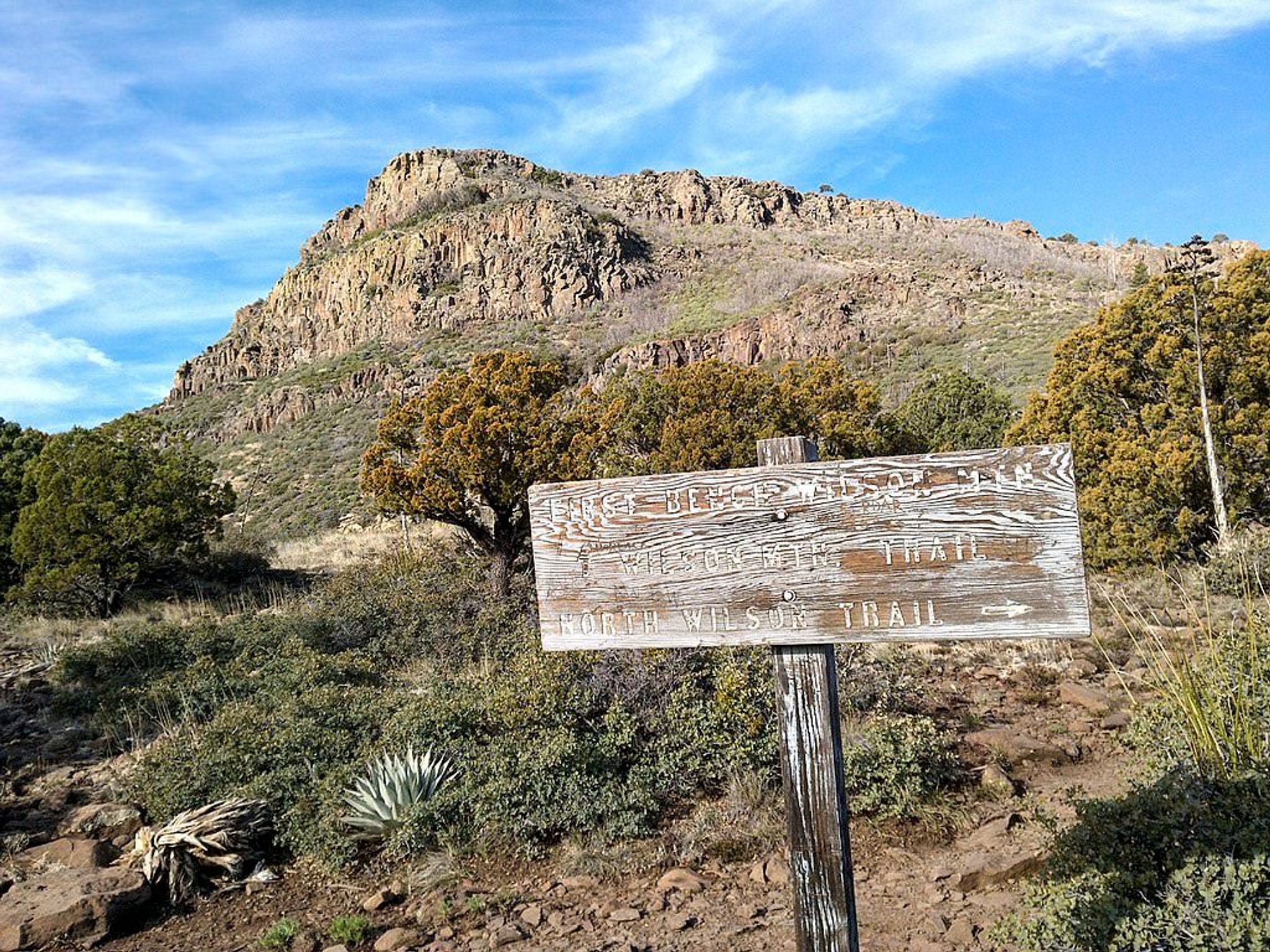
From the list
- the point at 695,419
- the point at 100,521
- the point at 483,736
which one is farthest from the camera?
the point at 695,419

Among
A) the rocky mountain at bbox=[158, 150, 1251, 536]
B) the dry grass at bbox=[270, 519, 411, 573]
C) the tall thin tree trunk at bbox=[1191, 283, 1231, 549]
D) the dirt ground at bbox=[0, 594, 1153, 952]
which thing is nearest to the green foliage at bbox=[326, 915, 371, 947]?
the dirt ground at bbox=[0, 594, 1153, 952]

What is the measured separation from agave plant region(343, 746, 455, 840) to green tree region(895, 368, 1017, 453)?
1471cm

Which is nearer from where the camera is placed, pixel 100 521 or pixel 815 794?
pixel 815 794

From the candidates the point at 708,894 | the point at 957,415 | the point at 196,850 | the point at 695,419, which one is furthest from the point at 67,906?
the point at 957,415

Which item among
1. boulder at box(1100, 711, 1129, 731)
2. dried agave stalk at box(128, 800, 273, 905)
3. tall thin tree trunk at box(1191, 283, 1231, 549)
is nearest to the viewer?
dried agave stalk at box(128, 800, 273, 905)

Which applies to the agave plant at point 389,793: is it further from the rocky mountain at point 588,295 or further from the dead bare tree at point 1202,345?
the rocky mountain at point 588,295

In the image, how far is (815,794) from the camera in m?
2.29

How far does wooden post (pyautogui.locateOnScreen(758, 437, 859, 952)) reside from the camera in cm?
225

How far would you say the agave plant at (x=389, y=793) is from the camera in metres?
5.04

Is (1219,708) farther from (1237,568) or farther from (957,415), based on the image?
(957,415)

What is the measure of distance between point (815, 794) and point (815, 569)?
2.13 feet

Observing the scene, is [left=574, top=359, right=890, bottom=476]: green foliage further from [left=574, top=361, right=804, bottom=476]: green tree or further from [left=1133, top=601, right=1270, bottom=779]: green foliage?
[left=1133, top=601, right=1270, bottom=779]: green foliage

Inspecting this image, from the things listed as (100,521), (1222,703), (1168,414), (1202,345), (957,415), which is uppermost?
(957,415)

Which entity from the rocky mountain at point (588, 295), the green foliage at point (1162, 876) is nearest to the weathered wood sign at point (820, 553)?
the green foliage at point (1162, 876)
